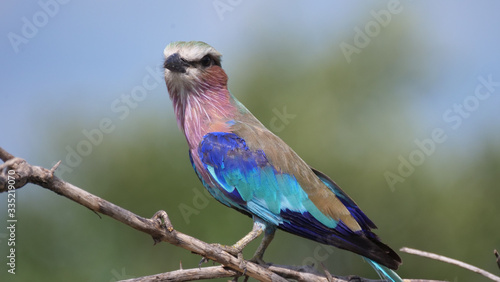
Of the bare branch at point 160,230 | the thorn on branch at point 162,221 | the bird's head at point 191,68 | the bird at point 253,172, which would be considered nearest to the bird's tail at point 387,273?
the bird at point 253,172

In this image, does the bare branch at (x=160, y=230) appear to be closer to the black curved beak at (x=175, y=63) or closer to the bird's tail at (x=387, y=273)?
the bird's tail at (x=387, y=273)

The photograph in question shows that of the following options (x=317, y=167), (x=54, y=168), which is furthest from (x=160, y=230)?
(x=317, y=167)

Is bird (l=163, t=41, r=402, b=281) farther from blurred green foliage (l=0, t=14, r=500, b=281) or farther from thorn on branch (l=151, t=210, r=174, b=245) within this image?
blurred green foliage (l=0, t=14, r=500, b=281)

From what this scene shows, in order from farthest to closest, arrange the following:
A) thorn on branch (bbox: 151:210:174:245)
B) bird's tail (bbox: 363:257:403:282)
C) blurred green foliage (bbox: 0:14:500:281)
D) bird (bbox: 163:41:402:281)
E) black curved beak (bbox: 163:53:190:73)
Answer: blurred green foliage (bbox: 0:14:500:281) < black curved beak (bbox: 163:53:190:73) < bird (bbox: 163:41:402:281) < bird's tail (bbox: 363:257:403:282) < thorn on branch (bbox: 151:210:174:245)

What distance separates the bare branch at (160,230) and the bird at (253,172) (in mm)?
A: 324

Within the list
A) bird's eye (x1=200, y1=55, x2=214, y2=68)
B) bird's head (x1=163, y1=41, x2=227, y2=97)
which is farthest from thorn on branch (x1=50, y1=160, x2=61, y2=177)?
bird's eye (x1=200, y1=55, x2=214, y2=68)

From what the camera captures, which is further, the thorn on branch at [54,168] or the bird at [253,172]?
the bird at [253,172]

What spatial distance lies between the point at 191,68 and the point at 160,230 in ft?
6.28

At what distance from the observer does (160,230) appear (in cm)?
340

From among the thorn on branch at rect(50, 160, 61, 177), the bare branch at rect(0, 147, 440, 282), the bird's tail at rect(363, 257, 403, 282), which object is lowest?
the bird's tail at rect(363, 257, 403, 282)

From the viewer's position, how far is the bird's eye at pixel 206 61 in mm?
5001

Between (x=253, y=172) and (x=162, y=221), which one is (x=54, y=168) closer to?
(x=162, y=221)

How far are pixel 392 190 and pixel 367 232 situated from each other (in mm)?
11536

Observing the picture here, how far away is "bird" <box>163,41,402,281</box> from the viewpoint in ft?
14.7
